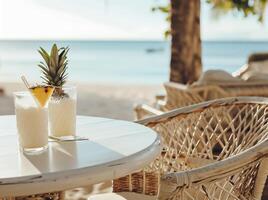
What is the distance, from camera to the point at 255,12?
5500 mm

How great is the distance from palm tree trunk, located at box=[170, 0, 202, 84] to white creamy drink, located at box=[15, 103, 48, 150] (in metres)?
3.10

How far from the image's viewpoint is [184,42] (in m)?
4.32

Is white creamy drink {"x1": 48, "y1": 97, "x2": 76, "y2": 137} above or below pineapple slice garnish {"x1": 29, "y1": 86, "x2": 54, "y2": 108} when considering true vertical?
below

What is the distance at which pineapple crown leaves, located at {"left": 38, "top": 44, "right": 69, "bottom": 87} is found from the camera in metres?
1.32

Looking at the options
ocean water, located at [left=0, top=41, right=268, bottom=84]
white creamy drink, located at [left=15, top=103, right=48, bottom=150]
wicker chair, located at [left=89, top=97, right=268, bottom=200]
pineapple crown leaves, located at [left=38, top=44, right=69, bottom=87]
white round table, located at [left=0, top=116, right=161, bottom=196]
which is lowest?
ocean water, located at [left=0, top=41, right=268, bottom=84]

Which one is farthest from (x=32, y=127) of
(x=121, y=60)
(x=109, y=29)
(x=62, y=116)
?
(x=109, y=29)

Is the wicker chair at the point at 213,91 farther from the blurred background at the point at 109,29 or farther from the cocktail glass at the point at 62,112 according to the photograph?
the blurred background at the point at 109,29

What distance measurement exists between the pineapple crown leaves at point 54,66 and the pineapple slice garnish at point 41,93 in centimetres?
10

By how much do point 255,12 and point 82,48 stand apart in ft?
88.4

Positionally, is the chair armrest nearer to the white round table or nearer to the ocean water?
the white round table

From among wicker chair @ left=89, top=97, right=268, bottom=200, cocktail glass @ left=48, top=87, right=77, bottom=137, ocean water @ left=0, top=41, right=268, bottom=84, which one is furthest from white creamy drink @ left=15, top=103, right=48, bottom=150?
ocean water @ left=0, top=41, right=268, bottom=84

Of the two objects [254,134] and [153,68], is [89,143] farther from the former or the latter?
[153,68]

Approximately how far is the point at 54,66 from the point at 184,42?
3095 mm

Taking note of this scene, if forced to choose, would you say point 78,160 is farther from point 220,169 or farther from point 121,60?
point 121,60
